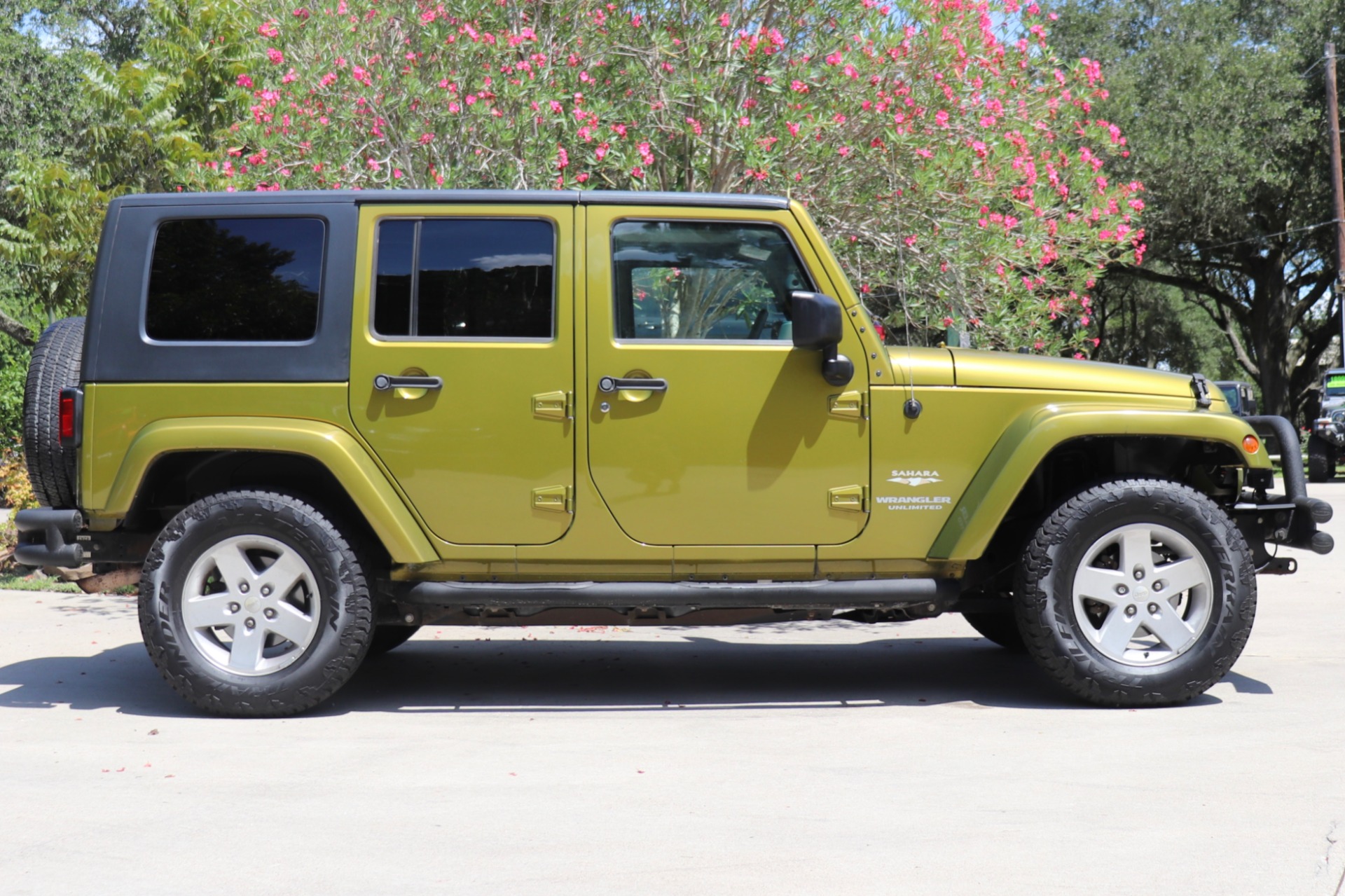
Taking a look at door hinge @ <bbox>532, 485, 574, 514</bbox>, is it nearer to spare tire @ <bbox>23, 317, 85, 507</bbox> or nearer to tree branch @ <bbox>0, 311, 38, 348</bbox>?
spare tire @ <bbox>23, 317, 85, 507</bbox>

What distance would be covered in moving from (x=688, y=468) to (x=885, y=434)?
80 cm

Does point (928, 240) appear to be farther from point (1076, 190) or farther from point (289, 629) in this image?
point (289, 629)

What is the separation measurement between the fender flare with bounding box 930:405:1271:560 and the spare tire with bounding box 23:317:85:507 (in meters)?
3.57

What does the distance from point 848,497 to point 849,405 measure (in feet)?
1.21

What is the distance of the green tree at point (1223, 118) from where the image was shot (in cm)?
2444

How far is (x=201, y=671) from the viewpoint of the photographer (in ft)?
16.8

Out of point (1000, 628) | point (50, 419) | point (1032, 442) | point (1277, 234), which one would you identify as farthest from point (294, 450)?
point (1277, 234)

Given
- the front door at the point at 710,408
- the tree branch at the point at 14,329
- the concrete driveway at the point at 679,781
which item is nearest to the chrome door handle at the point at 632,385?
the front door at the point at 710,408

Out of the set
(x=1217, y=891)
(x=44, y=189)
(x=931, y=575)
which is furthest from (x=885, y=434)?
(x=44, y=189)

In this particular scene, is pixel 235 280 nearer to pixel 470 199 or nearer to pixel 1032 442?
pixel 470 199

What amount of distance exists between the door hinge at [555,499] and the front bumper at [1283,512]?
2.78m

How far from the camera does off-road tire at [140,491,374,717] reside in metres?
5.13

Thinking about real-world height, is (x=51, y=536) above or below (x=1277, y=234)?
below

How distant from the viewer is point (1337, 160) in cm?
2350
